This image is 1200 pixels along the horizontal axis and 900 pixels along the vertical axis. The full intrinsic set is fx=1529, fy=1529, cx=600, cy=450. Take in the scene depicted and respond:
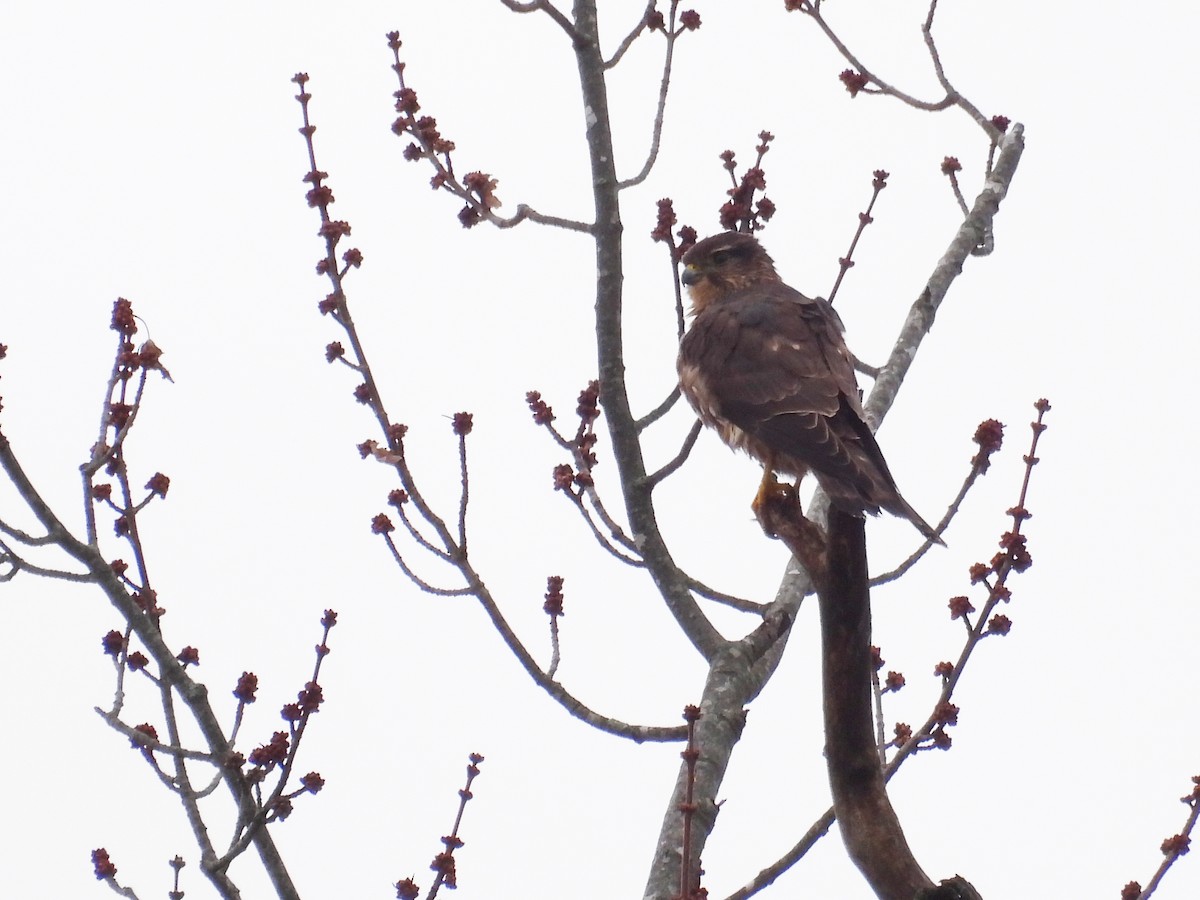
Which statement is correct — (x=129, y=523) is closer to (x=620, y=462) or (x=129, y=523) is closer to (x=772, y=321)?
(x=620, y=462)

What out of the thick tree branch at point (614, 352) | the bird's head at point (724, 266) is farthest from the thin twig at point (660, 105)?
the bird's head at point (724, 266)

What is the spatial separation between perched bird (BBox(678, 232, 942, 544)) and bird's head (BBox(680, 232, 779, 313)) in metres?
0.14

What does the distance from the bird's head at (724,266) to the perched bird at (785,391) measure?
0.14 m

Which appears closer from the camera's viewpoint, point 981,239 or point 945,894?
point 945,894

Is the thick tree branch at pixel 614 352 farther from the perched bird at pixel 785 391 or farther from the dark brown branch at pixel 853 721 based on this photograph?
the dark brown branch at pixel 853 721

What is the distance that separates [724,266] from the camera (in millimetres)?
6352

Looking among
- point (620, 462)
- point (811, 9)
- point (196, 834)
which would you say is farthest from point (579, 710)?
point (811, 9)

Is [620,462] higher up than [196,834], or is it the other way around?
[620,462]

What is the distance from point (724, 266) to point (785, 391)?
142cm

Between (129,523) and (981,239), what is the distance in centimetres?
359

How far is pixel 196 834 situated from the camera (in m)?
3.41

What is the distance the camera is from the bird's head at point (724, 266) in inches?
249

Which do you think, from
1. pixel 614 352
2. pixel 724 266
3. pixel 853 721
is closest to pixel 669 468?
pixel 614 352

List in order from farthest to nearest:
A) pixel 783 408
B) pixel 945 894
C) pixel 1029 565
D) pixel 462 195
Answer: pixel 783 408, pixel 462 195, pixel 1029 565, pixel 945 894
